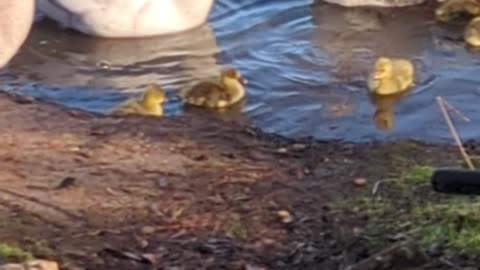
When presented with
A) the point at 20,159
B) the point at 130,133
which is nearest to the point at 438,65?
the point at 130,133

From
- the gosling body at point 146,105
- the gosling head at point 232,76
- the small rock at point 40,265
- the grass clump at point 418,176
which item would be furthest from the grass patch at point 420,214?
the gosling head at point 232,76

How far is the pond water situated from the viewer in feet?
25.0

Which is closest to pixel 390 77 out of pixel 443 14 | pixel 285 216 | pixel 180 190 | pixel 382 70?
pixel 382 70

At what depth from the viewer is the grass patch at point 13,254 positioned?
16.3ft

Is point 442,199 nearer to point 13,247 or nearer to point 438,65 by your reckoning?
point 13,247

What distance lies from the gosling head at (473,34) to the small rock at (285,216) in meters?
3.35

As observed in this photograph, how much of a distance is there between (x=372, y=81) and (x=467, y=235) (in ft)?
9.88

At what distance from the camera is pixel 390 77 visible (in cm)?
780

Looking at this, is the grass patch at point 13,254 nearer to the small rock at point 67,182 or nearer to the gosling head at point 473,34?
the small rock at point 67,182

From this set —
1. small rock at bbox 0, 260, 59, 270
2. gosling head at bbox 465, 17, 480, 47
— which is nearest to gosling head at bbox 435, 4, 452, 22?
gosling head at bbox 465, 17, 480, 47

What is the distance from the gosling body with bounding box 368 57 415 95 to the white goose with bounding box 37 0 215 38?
1.70 m

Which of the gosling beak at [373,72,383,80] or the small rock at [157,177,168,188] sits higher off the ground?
the small rock at [157,177,168,188]

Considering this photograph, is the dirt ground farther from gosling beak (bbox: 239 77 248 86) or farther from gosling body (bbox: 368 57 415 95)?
gosling body (bbox: 368 57 415 95)

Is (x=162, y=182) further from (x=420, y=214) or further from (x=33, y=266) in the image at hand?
(x=33, y=266)
